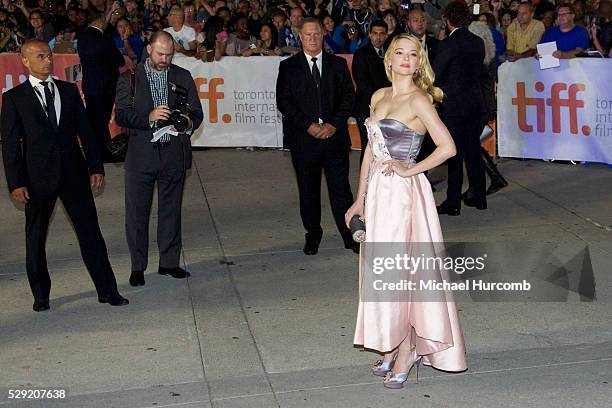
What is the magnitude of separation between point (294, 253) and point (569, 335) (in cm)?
293

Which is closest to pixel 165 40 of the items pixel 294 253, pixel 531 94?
pixel 294 253

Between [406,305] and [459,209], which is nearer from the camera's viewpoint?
[406,305]

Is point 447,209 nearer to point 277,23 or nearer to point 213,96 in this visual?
point 213,96

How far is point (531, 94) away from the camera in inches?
501

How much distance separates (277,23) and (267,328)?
9.35 m

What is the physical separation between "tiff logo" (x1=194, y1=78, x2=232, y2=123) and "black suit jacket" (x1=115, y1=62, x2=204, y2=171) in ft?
21.3

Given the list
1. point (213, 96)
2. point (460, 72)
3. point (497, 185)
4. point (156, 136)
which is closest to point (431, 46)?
point (460, 72)

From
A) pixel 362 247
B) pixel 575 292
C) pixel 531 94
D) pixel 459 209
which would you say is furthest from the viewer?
pixel 531 94

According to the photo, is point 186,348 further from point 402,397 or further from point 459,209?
point 459,209

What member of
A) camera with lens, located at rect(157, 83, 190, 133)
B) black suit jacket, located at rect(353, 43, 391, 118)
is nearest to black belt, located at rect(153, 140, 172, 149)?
camera with lens, located at rect(157, 83, 190, 133)

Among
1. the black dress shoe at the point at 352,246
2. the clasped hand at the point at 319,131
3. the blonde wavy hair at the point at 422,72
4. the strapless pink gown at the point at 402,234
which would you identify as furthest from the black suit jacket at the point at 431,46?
the strapless pink gown at the point at 402,234

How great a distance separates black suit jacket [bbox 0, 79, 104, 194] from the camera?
287 inches

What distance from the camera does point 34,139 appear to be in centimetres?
734

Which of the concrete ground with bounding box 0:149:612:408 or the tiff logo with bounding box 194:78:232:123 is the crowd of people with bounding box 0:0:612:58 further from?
the concrete ground with bounding box 0:149:612:408
